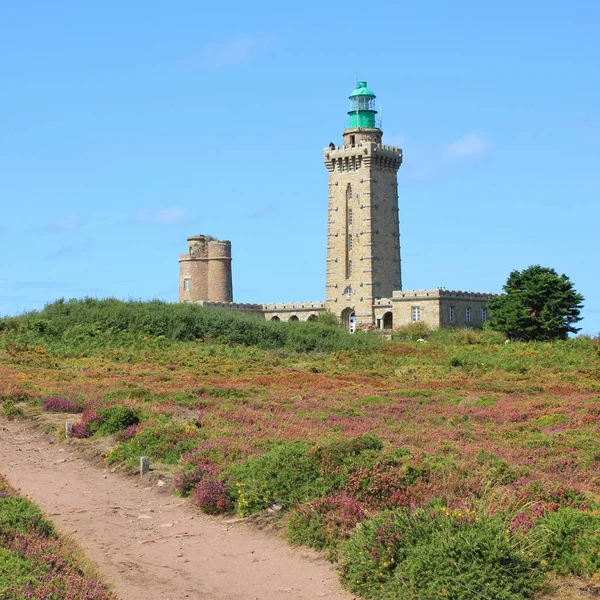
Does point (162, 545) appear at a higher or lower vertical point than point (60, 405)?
lower

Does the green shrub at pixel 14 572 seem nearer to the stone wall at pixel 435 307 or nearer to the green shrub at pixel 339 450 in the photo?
the green shrub at pixel 339 450

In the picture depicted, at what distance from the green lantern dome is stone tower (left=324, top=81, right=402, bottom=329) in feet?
0.26

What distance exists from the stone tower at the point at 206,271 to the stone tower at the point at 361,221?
8.96m

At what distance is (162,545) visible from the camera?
13438 mm

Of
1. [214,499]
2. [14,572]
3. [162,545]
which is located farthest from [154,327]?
[14,572]

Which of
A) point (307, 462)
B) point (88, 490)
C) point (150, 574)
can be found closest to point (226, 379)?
point (88, 490)

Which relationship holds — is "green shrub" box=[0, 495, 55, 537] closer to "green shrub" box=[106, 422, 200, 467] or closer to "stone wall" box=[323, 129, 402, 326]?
"green shrub" box=[106, 422, 200, 467]

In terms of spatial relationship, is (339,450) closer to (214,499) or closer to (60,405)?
(214,499)

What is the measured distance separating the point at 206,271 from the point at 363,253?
1429cm

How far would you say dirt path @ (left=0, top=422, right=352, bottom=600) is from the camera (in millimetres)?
11469

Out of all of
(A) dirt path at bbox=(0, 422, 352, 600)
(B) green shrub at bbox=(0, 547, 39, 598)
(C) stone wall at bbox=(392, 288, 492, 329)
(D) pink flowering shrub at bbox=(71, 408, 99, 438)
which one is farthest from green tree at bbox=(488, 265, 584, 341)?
(B) green shrub at bbox=(0, 547, 39, 598)

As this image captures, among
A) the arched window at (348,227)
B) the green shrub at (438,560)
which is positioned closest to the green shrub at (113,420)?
the green shrub at (438,560)

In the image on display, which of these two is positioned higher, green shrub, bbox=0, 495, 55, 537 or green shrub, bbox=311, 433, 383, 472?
green shrub, bbox=311, 433, 383, 472

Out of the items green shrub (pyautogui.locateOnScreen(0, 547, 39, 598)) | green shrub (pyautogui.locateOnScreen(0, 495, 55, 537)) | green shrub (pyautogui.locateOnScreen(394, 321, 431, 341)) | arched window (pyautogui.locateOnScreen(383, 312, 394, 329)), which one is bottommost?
green shrub (pyautogui.locateOnScreen(0, 547, 39, 598))
